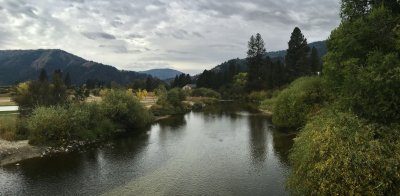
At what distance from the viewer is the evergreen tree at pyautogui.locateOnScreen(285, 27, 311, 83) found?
115062 mm

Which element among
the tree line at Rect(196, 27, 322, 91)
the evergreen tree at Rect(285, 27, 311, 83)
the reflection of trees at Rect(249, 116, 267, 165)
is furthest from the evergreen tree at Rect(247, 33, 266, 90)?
the reflection of trees at Rect(249, 116, 267, 165)

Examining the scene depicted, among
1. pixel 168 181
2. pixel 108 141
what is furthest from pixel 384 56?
pixel 108 141

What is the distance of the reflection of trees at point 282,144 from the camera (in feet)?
137

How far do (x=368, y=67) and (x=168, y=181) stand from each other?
19140 millimetres

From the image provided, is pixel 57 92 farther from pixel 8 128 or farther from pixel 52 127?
pixel 52 127

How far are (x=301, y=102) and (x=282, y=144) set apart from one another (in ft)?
26.7

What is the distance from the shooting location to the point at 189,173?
1410 inches

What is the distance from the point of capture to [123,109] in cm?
Result: 6291

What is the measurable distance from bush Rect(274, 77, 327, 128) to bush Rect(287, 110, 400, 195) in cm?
2936

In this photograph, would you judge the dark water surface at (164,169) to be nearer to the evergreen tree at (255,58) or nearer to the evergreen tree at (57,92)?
the evergreen tree at (57,92)

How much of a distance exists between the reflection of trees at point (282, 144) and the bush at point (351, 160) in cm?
1764

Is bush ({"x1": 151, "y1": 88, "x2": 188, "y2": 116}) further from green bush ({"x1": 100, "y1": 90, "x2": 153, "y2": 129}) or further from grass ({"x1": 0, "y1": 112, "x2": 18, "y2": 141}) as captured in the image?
grass ({"x1": 0, "y1": 112, "x2": 18, "y2": 141})

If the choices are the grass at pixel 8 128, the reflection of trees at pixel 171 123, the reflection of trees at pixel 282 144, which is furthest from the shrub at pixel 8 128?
the reflection of trees at pixel 282 144

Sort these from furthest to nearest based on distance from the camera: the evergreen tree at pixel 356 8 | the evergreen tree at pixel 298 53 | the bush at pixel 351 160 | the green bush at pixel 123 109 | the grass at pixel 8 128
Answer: the evergreen tree at pixel 298 53 < the green bush at pixel 123 109 < the grass at pixel 8 128 < the evergreen tree at pixel 356 8 < the bush at pixel 351 160
